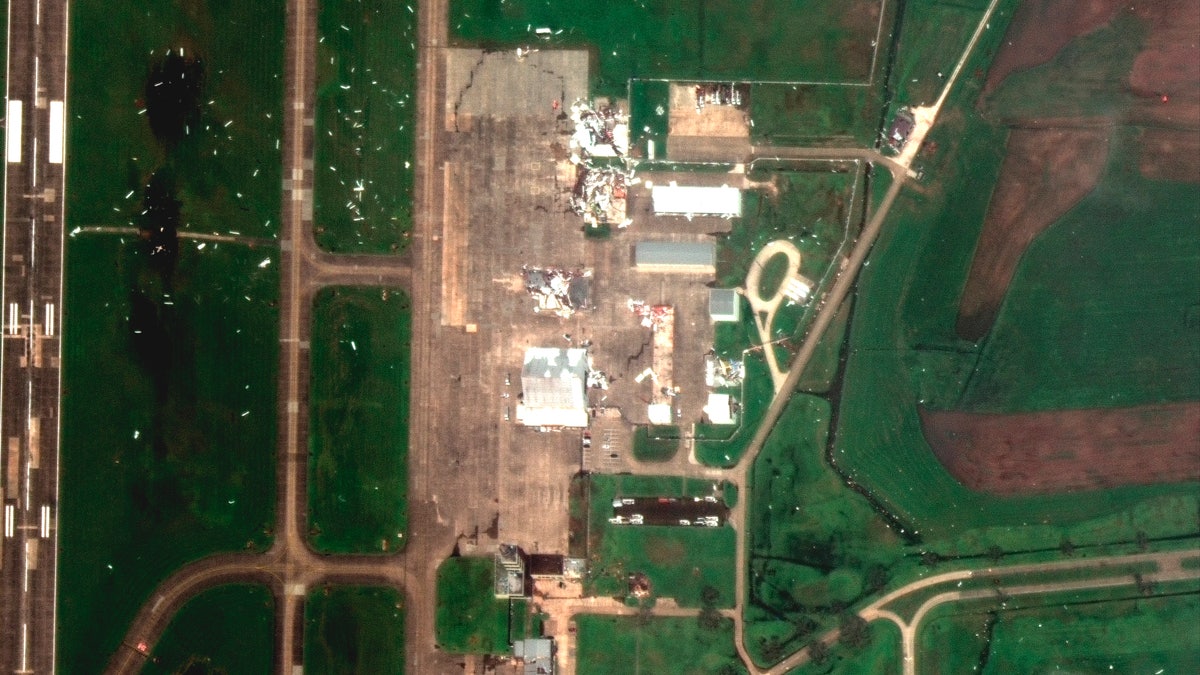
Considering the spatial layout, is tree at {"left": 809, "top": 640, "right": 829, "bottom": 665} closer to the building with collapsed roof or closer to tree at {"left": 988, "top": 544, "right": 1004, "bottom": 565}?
tree at {"left": 988, "top": 544, "right": 1004, "bottom": 565}

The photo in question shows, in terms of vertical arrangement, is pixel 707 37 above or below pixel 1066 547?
above

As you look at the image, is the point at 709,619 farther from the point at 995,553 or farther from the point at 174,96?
the point at 174,96

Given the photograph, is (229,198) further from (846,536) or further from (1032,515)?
(1032,515)

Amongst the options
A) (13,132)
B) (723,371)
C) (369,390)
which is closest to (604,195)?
(723,371)

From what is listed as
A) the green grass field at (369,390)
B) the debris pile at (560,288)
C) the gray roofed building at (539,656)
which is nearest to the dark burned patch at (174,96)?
the green grass field at (369,390)

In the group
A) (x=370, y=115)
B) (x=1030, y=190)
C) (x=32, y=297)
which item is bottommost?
(x=32, y=297)
